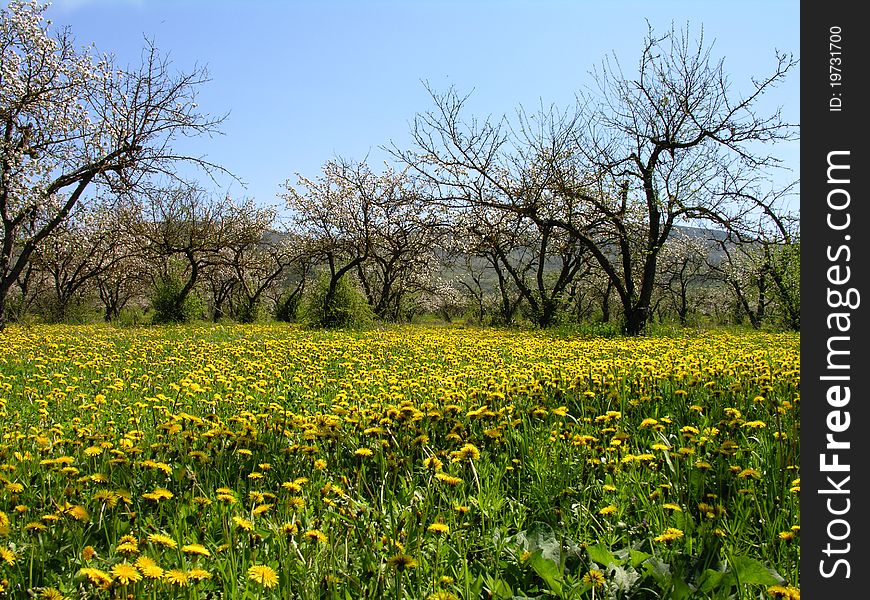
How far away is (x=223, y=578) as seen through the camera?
1746 mm

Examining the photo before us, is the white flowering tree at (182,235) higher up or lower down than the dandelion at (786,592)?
higher up

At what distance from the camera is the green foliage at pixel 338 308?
48.2ft

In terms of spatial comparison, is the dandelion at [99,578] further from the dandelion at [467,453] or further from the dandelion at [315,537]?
the dandelion at [467,453]

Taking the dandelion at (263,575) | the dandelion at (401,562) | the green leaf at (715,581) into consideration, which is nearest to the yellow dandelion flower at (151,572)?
the dandelion at (263,575)

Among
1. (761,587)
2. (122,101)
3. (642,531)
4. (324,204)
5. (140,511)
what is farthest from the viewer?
(324,204)

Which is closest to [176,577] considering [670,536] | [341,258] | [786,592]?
[670,536]

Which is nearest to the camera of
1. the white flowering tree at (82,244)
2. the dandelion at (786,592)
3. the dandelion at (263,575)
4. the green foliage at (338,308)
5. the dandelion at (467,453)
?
the dandelion at (786,592)

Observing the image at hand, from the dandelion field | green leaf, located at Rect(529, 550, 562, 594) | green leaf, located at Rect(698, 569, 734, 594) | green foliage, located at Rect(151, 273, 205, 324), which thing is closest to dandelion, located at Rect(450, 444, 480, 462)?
the dandelion field

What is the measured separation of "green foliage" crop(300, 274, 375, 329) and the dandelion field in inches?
384

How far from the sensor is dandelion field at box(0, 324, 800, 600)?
1699 mm

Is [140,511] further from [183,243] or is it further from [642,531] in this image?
[183,243]

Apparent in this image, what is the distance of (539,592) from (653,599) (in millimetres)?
326

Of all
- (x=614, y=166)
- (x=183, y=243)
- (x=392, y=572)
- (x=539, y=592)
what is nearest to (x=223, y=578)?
(x=392, y=572)

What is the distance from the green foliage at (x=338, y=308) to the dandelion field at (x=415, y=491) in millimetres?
9756
